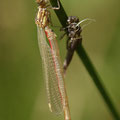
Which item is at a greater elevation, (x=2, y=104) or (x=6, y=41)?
(x=6, y=41)

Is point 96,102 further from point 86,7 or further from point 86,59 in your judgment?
point 86,59

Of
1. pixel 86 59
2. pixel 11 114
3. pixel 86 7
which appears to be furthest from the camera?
pixel 86 7

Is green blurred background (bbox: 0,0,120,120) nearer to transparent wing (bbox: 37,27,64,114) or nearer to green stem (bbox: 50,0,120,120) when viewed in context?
transparent wing (bbox: 37,27,64,114)

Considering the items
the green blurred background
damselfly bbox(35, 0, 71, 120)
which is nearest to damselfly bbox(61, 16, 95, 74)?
damselfly bbox(35, 0, 71, 120)

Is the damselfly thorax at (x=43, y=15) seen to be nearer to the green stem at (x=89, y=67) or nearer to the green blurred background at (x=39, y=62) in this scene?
the green stem at (x=89, y=67)

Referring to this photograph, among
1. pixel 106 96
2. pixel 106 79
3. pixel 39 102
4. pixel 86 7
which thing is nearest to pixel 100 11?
pixel 86 7

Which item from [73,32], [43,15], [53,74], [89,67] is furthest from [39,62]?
[89,67]

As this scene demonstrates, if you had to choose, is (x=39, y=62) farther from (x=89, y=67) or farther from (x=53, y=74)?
(x=89, y=67)
